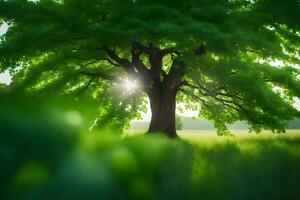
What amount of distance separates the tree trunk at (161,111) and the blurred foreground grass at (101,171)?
32.6ft

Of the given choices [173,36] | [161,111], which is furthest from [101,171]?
[161,111]

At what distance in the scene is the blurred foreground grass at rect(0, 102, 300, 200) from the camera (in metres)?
8.03

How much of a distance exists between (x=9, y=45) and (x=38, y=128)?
24.1ft

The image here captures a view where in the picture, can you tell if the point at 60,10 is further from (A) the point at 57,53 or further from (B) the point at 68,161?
(B) the point at 68,161

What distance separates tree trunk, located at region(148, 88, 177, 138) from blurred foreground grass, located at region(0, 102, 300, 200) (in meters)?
9.93

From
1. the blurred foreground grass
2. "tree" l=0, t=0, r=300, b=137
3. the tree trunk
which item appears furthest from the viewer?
the tree trunk

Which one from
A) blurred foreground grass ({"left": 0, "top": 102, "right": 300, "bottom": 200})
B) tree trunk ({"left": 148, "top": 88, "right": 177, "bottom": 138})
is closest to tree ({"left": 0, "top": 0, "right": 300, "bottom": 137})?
tree trunk ({"left": 148, "top": 88, "right": 177, "bottom": 138})

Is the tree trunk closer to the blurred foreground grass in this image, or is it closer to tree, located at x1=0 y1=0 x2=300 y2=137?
tree, located at x1=0 y1=0 x2=300 y2=137

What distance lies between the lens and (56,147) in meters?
8.95

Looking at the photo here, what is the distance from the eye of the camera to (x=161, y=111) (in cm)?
2041

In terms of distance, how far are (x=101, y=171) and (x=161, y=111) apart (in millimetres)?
11913

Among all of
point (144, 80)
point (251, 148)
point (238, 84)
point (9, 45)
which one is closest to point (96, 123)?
point (144, 80)

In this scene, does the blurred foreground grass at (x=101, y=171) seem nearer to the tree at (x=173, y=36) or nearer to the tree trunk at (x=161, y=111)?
the tree at (x=173, y=36)

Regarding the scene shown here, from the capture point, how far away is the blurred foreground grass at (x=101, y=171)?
8.03 m
